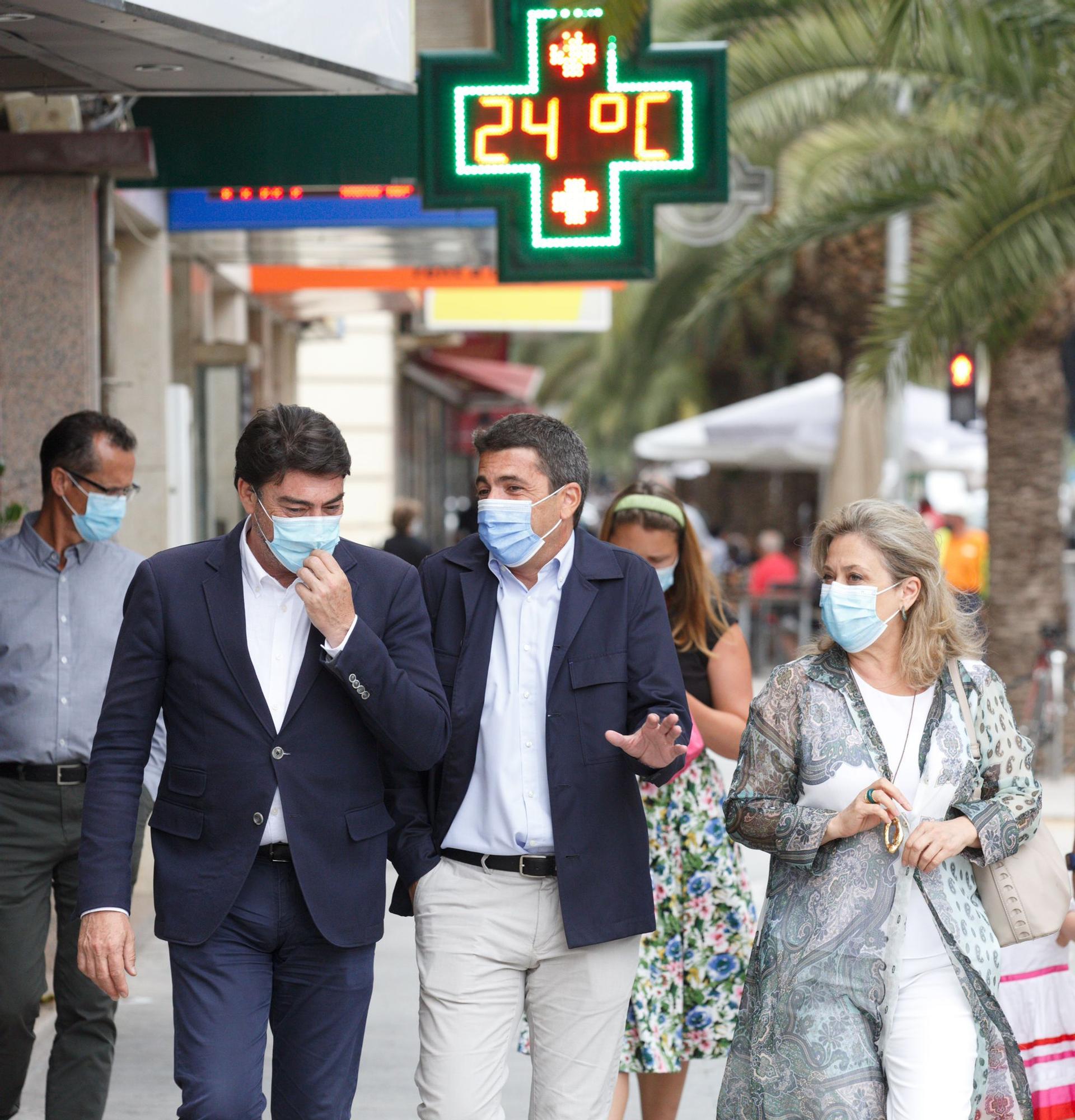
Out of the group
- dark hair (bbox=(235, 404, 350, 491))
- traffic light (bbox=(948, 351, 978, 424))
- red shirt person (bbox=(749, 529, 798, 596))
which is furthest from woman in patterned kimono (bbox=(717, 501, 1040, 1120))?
red shirt person (bbox=(749, 529, 798, 596))

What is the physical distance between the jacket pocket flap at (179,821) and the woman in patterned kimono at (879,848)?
1.20 metres

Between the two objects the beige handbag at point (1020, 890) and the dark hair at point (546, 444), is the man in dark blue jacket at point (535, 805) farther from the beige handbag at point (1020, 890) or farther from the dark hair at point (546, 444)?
the beige handbag at point (1020, 890)

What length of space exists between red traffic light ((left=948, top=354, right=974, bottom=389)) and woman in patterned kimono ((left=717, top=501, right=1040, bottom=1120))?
10.0 metres

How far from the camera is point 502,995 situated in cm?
390

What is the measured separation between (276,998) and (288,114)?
4493mm

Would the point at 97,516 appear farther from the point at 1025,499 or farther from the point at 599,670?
the point at 1025,499

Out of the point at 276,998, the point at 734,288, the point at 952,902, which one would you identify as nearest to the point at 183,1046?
the point at 276,998

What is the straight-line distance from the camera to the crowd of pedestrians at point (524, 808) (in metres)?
3.54

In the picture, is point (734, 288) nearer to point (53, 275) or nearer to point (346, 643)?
point (53, 275)

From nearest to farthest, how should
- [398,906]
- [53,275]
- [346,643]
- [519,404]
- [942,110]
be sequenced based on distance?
[346,643]
[398,906]
[53,275]
[942,110]
[519,404]

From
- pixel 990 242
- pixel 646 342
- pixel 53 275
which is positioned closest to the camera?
pixel 53 275

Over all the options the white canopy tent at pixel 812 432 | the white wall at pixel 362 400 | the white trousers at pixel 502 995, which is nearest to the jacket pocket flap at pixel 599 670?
the white trousers at pixel 502 995

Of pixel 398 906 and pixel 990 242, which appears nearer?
pixel 398 906

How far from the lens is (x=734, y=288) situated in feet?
42.8
